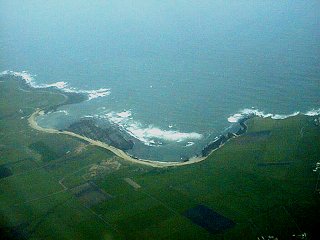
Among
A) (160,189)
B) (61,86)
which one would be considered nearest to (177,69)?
(61,86)

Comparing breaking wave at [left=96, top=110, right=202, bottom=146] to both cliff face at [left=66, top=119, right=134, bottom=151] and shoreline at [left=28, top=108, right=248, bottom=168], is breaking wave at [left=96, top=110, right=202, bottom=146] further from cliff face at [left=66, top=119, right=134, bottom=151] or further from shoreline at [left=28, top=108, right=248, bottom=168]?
shoreline at [left=28, top=108, right=248, bottom=168]

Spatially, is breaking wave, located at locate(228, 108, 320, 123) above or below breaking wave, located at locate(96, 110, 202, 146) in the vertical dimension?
above

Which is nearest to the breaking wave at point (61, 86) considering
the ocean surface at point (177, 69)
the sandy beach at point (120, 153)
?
the ocean surface at point (177, 69)

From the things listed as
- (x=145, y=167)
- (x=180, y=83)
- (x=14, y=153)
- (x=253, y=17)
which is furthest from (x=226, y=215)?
(x=253, y=17)

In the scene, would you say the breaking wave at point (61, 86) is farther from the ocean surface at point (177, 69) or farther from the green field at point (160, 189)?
the green field at point (160, 189)

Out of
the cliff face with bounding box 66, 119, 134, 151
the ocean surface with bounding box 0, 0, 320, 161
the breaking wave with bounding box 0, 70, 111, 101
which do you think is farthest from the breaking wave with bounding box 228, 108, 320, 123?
the breaking wave with bounding box 0, 70, 111, 101

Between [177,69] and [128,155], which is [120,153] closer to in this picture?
[128,155]
